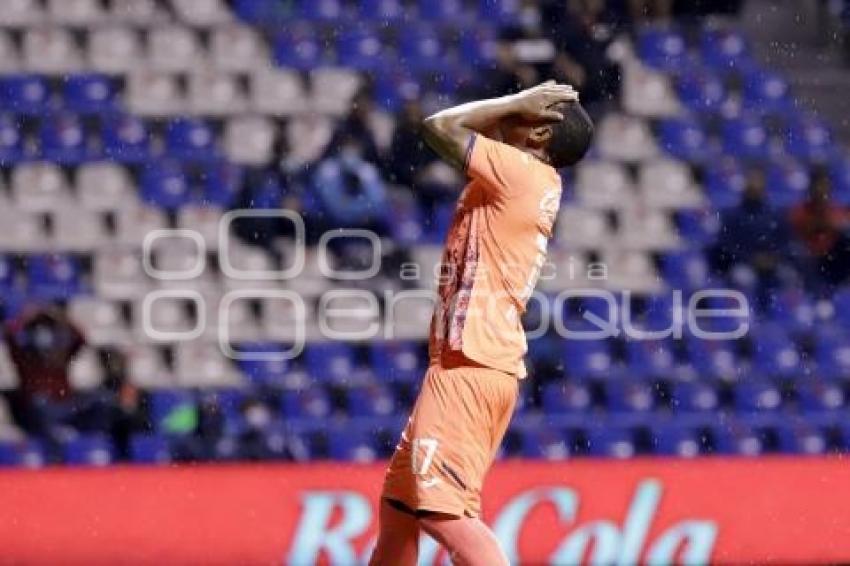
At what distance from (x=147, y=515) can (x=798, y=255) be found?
2.83 m

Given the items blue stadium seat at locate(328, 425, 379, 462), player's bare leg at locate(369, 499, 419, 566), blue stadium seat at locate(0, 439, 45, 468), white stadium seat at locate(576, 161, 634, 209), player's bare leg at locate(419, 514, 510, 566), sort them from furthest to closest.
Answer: white stadium seat at locate(576, 161, 634, 209) → blue stadium seat at locate(328, 425, 379, 462) → blue stadium seat at locate(0, 439, 45, 468) → player's bare leg at locate(369, 499, 419, 566) → player's bare leg at locate(419, 514, 510, 566)

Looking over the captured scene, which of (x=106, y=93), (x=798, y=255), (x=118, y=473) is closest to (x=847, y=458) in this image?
(x=798, y=255)

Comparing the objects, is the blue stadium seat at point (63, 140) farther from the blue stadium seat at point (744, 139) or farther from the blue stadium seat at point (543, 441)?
the blue stadium seat at point (744, 139)

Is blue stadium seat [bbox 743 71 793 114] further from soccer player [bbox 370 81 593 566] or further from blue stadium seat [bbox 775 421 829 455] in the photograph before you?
soccer player [bbox 370 81 593 566]

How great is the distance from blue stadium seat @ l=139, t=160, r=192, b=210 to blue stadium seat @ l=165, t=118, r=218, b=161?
0.05 metres

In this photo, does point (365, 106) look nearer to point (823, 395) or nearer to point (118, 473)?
point (118, 473)

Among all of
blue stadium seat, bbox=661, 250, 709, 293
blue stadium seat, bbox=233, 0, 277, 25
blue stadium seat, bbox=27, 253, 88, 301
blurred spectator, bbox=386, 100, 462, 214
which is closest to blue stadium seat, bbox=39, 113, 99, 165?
blue stadium seat, bbox=27, 253, 88, 301

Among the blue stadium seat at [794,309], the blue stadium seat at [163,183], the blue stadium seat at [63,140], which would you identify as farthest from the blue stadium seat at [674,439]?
the blue stadium seat at [63,140]

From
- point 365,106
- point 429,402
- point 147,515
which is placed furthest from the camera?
point 365,106

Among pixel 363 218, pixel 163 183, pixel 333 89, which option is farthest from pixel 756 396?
pixel 163 183

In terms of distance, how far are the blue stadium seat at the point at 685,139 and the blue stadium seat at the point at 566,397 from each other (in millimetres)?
1055

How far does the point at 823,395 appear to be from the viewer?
6945 millimetres

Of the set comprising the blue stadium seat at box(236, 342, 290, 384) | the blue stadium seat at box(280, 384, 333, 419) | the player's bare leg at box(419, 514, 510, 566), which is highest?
the player's bare leg at box(419, 514, 510, 566)

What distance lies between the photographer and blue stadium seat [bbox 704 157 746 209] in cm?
702
